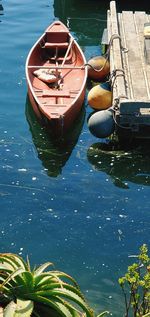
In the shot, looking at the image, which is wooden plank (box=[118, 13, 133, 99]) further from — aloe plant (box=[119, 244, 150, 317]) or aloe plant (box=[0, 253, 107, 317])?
aloe plant (box=[0, 253, 107, 317])

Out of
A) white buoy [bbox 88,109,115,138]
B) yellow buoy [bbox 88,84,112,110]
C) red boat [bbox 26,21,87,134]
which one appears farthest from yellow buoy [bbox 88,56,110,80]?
white buoy [bbox 88,109,115,138]

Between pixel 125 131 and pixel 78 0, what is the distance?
33.9 ft

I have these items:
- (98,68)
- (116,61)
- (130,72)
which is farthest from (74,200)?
(98,68)

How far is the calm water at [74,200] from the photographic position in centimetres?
774

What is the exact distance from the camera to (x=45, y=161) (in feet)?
33.6

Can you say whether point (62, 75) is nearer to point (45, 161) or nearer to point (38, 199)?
point (45, 161)

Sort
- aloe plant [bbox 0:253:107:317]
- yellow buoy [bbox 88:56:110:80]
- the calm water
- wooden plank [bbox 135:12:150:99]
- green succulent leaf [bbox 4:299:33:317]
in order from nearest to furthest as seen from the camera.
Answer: green succulent leaf [bbox 4:299:33:317] < aloe plant [bbox 0:253:107:317] < the calm water < wooden plank [bbox 135:12:150:99] < yellow buoy [bbox 88:56:110:80]

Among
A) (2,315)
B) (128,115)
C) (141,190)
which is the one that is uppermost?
(2,315)

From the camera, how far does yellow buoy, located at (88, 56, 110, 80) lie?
42.2 ft

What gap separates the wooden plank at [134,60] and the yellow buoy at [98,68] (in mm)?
725

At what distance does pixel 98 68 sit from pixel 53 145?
3.12m

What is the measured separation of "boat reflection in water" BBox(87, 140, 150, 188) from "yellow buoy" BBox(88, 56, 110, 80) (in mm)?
2782

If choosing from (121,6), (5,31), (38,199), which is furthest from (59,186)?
(121,6)

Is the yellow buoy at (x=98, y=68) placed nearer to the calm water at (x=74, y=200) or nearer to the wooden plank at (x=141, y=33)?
the wooden plank at (x=141, y=33)
